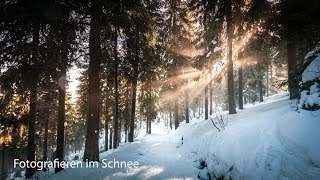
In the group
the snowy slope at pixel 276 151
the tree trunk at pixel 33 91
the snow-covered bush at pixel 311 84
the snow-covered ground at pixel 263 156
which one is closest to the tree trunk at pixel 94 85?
the snow-covered ground at pixel 263 156

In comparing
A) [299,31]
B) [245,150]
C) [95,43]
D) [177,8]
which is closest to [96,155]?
[95,43]

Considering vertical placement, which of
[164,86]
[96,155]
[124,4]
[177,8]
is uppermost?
[177,8]

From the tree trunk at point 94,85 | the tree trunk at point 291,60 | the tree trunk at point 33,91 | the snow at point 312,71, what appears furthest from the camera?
the tree trunk at point 94,85

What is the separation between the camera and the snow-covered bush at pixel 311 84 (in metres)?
6.30

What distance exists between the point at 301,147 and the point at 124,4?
9.26 meters

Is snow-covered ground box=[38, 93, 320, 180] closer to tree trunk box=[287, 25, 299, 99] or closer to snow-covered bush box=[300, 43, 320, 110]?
snow-covered bush box=[300, 43, 320, 110]

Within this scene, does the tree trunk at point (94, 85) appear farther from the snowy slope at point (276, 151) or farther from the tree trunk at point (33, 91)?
the snowy slope at point (276, 151)

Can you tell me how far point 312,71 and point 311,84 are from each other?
42 cm

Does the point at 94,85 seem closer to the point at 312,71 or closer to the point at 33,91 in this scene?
the point at 33,91

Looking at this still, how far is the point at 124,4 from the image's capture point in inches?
430

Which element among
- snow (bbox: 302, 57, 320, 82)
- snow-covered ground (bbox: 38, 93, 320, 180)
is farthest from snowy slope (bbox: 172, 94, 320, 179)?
snow (bbox: 302, 57, 320, 82)

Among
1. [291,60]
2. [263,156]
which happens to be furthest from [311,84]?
[291,60]

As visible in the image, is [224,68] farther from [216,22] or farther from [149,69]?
[149,69]

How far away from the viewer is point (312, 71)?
22.2 feet
